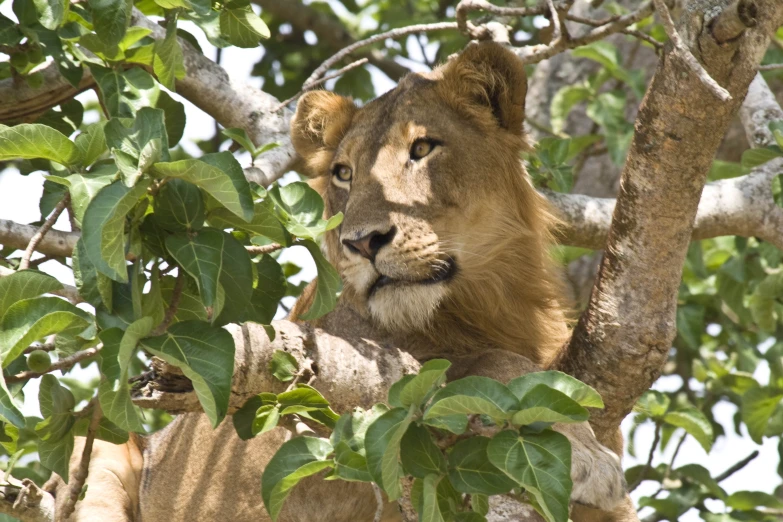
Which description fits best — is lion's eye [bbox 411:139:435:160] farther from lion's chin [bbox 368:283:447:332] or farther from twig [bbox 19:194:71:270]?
twig [bbox 19:194:71:270]

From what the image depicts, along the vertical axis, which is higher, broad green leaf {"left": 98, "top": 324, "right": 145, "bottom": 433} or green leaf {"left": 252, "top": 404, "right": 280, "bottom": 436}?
broad green leaf {"left": 98, "top": 324, "right": 145, "bottom": 433}

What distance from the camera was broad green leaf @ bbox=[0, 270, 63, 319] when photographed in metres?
2.44

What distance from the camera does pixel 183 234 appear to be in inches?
96.8

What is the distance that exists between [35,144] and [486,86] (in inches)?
97.3

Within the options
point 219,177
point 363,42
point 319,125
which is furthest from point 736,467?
point 219,177

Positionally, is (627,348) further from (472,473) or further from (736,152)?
(736,152)

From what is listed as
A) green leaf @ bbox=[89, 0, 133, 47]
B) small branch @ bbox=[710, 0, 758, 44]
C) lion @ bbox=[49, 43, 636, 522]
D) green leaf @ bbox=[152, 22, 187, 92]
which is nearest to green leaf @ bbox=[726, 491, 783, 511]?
lion @ bbox=[49, 43, 636, 522]

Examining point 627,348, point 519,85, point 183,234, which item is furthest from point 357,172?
point 183,234

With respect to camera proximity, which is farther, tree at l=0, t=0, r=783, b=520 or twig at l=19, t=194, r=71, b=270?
twig at l=19, t=194, r=71, b=270

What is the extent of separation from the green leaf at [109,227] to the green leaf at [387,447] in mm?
665

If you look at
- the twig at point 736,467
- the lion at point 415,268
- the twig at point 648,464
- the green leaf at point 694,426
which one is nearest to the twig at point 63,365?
the lion at point 415,268

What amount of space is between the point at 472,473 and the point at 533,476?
0.65 ft

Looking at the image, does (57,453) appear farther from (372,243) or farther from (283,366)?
(372,243)

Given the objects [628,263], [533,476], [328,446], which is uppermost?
[628,263]
